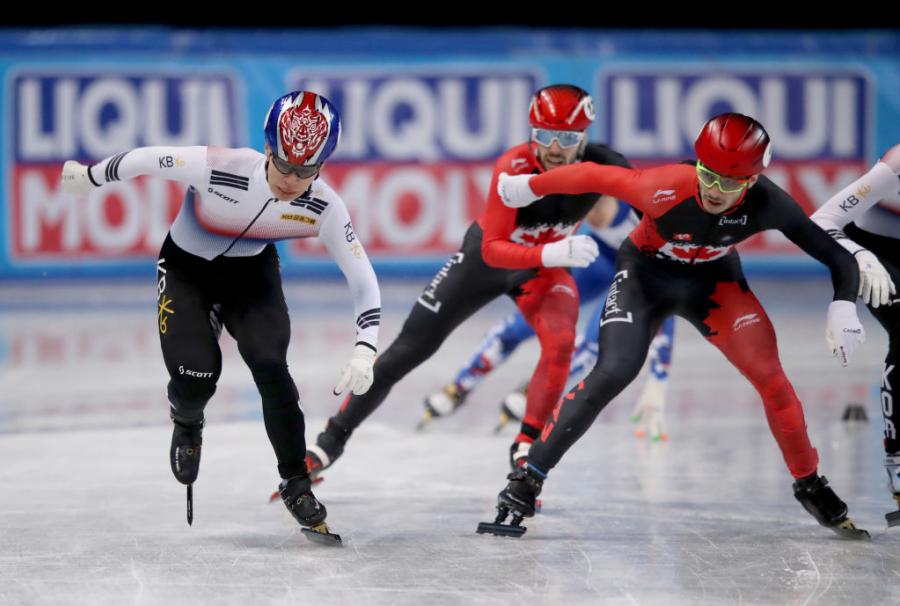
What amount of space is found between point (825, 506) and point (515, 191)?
1.79 meters

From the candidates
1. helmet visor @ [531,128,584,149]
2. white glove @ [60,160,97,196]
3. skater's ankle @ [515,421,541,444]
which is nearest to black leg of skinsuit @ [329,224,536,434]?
skater's ankle @ [515,421,541,444]

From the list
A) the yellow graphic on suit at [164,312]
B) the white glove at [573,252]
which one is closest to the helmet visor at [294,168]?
the yellow graphic on suit at [164,312]

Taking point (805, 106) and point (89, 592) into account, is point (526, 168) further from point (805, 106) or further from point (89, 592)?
point (805, 106)

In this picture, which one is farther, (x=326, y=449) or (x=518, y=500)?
(x=326, y=449)

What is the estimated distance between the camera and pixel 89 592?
4656 millimetres

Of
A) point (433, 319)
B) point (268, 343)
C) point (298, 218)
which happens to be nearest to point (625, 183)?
point (298, 218)

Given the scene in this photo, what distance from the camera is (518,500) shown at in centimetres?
538

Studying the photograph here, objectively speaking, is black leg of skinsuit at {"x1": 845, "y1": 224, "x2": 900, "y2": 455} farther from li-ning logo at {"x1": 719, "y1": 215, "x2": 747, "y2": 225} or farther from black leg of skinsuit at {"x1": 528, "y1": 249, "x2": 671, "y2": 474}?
black leg of skinsuit at {"x1": 528, "y1": 249, "x2": 671, "y2": 474}

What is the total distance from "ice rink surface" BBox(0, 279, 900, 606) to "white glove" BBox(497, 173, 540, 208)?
1344mm

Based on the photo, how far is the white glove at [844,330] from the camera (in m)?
5.15

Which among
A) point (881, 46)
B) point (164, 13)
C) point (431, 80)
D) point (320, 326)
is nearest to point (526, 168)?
point (320, 326)

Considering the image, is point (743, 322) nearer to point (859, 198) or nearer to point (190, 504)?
point (859, 198)

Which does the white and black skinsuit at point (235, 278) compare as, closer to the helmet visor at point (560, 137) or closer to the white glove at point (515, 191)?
the white glove at point (515, 191)

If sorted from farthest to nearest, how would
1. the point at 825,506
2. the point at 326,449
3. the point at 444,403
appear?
1. the point at 444,403
2. the point at 326,449
3. the point at 825,506
